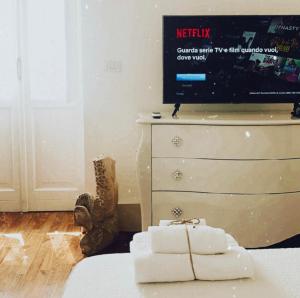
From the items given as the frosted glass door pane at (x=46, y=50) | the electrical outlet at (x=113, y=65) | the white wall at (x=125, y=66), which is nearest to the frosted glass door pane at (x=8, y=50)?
the frosted glass door pane at (x=46, y=50)

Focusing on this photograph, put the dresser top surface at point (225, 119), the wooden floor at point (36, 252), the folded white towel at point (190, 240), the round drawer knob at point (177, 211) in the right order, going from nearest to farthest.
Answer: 1. the folded white towel at point (190, 240)
2. the wooden floor at point (36, 252)
3. the dresser top surface at point (225, 119)
4. the round drawer knob at point (177, 211)

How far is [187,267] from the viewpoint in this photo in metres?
1.64

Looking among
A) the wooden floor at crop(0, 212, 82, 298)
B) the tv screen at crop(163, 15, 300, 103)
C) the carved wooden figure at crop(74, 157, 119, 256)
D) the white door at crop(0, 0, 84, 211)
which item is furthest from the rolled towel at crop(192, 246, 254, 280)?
the white door at crop(0, 0, 84, 211)

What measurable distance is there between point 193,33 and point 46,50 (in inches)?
54.3

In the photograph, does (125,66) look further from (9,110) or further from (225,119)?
(9,110)

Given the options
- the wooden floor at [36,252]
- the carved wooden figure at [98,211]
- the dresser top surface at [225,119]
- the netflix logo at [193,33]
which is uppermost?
the netflix logo at [193,33]

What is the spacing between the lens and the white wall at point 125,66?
394 centimetres

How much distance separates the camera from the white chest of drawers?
11.3 ft

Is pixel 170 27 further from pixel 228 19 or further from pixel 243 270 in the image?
pixel 243 270

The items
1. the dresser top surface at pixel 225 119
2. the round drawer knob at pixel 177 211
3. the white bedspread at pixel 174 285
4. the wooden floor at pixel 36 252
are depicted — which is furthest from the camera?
the round drawer knob at pixel 177 211

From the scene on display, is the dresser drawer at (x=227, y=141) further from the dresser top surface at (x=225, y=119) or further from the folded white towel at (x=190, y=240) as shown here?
the folded white towel at (x=190, y=240)

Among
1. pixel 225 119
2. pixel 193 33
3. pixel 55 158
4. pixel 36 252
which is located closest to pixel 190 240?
pixel 225 119

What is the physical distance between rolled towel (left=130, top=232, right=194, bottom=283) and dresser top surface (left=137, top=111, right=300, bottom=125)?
1847 millimetres

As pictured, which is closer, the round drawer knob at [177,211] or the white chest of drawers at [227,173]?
the white chest of drawers at [227,173]
